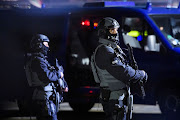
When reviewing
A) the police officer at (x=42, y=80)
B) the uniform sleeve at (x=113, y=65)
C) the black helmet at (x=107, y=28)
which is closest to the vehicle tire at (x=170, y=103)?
the police officer at (x=42, y=80)

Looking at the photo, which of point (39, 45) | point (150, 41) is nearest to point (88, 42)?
point (150, 41)

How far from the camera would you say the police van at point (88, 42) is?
8.05m

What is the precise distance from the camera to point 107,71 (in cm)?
538

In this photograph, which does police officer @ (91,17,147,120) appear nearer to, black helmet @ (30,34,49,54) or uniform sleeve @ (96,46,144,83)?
uniform sleeve @ (96,46,144,83)

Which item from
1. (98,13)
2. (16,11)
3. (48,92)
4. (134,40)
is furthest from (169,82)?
(16,11)

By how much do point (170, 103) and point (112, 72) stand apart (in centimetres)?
290

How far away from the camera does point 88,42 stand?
9461 mm

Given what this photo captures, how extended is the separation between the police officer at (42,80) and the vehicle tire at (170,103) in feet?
7.80

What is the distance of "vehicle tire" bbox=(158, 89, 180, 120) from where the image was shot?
25.5ft

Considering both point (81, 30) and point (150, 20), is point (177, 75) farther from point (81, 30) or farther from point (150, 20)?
point (81, 30)

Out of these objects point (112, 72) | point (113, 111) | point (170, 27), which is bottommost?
point (113, 111)

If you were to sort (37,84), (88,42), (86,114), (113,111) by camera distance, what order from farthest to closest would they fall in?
(86,114) → (88,42) → (37,84) → (113,111)

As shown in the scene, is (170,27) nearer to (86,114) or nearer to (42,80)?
(86,114)

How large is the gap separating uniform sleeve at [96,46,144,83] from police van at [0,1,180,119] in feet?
8.71
